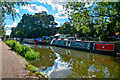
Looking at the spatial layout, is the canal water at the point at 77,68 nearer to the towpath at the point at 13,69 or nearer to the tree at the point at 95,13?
the towpath at the point at 13,69

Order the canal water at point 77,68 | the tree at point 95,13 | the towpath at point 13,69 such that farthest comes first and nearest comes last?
the tree at point 95,13, the canal water at point 77,68, the towpath at point 13,69

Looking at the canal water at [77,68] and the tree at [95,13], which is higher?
the tree at [95,13]

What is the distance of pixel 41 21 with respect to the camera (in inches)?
1247

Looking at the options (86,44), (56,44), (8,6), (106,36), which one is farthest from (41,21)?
(8,6)

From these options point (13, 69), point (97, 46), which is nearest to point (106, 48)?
point (97, 46)

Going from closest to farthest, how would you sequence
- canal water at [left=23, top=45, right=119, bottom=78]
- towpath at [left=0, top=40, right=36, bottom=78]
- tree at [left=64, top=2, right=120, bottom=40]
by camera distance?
towpath at [left=0, top=40, right=36, bottom=78] → canal water at [left=23, top=45, right=119, bottom=78] → tree at [left=64, top=2, right=120, bottom=40]

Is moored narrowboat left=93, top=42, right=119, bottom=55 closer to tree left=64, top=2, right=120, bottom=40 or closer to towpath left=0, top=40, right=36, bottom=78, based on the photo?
tree left=64, top=2, right=120, bottom=40

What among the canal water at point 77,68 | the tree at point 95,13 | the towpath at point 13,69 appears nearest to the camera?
the towpath at point 13,69

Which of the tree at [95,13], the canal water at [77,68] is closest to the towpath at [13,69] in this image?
the canal water at [77,68]

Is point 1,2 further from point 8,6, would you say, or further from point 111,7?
point 111,7

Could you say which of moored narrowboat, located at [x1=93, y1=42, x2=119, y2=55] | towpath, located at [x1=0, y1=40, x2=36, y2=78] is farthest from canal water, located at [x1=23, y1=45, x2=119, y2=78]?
moored narrowboat, located at [x1=93, y1=42, x2=119, y2=55]

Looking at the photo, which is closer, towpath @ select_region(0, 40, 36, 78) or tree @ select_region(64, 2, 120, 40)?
towpath @ select_region(0, 40, 36, 78)

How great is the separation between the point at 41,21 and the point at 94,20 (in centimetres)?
2428

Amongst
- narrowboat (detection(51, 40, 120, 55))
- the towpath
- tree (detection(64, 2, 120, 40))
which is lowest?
narrowboat (detection(51, 40, 120, 55))
